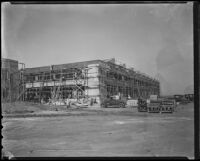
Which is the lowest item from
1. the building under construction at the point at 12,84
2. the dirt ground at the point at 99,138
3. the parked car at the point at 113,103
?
the dirt ground at the point at 99,138

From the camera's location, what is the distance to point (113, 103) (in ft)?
59.0

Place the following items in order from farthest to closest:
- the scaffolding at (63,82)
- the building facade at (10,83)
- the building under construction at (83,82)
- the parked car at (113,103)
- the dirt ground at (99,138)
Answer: the building facade at (10,83) < the scaffolding at (63,82) < the parked car at (113,103) < the building under construction at (83,82) < the dirt ground at (99,138)

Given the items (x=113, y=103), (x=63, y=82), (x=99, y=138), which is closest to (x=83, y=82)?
(x=63, y=82)

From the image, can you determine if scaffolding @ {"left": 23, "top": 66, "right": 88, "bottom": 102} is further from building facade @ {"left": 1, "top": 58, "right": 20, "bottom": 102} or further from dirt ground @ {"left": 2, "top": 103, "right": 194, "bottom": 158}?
dirt ground @ {"left": 2, "top": 103, "right": 194, "bottom": 158}

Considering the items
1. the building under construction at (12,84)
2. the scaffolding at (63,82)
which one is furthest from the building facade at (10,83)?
the scaffolding at (63,82)

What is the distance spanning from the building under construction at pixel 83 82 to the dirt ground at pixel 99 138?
15.0 feet

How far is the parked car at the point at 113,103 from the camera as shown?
1795 centimetres

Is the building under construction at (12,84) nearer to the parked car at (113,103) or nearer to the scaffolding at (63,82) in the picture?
the scaffolding at (63,82)

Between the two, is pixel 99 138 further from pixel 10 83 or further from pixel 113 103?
pixel 10 83

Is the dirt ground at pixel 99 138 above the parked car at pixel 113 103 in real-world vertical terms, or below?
below

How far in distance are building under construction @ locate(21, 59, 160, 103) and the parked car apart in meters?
0.51

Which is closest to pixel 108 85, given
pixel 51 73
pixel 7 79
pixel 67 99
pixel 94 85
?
pixel 94 85

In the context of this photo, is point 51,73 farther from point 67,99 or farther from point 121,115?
point 121,115

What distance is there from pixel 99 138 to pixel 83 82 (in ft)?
31.8
